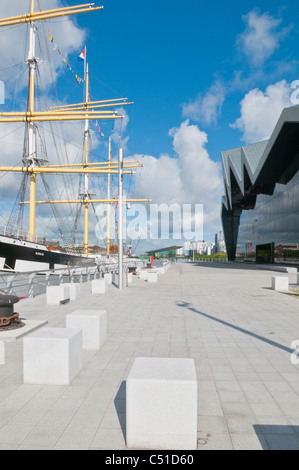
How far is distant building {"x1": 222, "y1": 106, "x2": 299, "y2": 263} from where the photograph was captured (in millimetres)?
33375

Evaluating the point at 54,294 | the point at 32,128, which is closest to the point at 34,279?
the point at 54,294

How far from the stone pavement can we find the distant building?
25404 mm

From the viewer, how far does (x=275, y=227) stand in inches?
1601

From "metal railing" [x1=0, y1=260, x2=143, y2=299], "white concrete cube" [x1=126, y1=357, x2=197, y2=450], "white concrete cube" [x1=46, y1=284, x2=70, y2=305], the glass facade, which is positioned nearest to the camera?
"white concrete cube" [x1=126, y1=357, x2=197, y2=450]

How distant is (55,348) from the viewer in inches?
187

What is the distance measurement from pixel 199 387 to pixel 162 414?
5.32 feet

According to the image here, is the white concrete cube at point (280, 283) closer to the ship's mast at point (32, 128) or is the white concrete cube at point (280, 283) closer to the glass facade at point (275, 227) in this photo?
the glass facade at point (275, 227)

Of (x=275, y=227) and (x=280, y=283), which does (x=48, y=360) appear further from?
(x=275, y=227)

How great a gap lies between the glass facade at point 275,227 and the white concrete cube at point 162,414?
33369mm

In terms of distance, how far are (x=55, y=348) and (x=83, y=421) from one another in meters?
1.33

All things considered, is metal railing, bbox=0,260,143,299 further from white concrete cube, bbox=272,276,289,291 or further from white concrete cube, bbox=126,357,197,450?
white concrete cube, bbox=272,276,289,291

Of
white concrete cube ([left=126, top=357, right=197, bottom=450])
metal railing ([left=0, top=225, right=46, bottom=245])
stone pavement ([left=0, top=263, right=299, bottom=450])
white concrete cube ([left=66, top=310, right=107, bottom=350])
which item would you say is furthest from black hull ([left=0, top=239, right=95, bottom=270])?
white concrete cube ([left=126, top=357, right=197, bottom=450])
